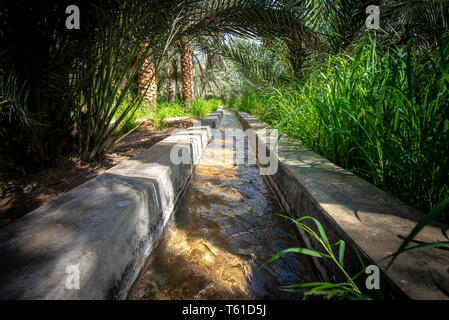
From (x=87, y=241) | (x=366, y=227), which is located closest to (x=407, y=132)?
(x=366, y=227)

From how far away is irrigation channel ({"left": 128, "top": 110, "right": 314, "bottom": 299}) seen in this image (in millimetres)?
841

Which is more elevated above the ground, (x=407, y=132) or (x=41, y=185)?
(x=407, y=132)

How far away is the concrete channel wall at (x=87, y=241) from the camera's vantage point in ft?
1.77

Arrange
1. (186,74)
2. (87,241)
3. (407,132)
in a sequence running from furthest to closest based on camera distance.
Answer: (186,74) → (407,132) → (87,241)

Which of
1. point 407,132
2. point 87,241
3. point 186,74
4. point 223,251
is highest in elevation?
point 186,74

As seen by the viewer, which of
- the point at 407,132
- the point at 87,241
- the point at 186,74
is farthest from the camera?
the point at 186,74

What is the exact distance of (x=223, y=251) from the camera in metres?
1.06

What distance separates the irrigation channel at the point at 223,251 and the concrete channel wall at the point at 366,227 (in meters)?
0.15

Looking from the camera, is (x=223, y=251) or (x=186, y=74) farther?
(x=186, y=74)

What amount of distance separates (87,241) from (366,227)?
986 mm

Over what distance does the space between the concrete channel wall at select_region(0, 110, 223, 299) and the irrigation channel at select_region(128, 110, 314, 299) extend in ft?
0.37

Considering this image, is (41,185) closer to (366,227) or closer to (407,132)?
(366,227)

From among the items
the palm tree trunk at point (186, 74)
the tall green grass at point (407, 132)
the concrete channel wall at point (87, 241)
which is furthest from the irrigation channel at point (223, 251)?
the palm tree trunk at point (186, 74)
